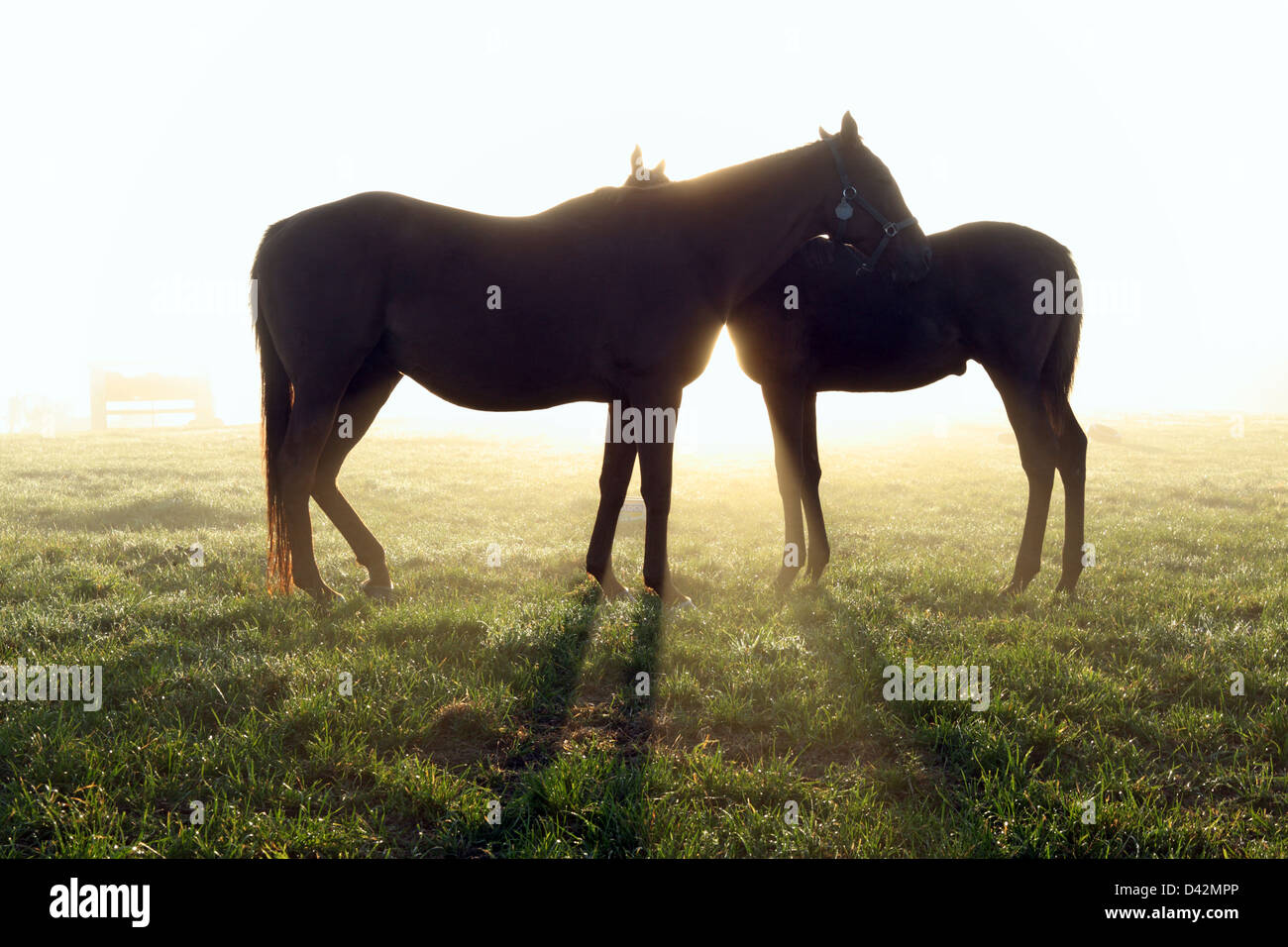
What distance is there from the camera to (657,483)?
553cm

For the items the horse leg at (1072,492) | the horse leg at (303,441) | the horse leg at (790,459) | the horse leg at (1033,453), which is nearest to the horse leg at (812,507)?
the horse leg at (790,459)

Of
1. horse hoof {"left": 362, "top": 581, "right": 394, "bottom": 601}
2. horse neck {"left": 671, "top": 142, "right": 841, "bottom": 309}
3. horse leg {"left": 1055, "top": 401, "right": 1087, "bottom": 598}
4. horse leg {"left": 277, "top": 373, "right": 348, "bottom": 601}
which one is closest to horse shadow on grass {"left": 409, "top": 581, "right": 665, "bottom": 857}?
horse hoof {"left": 362, "top": 581, "right": 394, "bottom": 601}

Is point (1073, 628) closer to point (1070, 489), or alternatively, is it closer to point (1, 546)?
point (1070, 489)

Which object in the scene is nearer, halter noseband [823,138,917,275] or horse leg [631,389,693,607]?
horse leg [631,389,693,607]

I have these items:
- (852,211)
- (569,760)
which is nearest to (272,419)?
(569,760)

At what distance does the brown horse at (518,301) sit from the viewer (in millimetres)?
5262

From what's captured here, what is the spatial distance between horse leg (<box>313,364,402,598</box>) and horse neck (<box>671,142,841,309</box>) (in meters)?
2.83

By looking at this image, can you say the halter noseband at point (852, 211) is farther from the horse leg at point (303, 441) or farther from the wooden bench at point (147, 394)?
the wooden bench at point (147, 394)

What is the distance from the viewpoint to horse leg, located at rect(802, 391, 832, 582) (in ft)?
22.1

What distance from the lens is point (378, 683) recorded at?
4031 millimetres

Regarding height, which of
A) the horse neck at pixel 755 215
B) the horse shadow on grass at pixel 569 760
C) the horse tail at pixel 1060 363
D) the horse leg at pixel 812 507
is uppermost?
the horse neck at pixel 755 215

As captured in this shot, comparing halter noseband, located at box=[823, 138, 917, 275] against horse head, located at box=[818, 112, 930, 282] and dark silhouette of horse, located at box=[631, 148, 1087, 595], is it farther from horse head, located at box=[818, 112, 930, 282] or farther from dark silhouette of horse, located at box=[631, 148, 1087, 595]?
dark silhouette of horse, located at box=[631, 148, 1087, 595]

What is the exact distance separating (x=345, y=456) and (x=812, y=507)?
13.8 ft

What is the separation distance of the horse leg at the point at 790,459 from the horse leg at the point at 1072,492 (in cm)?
235
